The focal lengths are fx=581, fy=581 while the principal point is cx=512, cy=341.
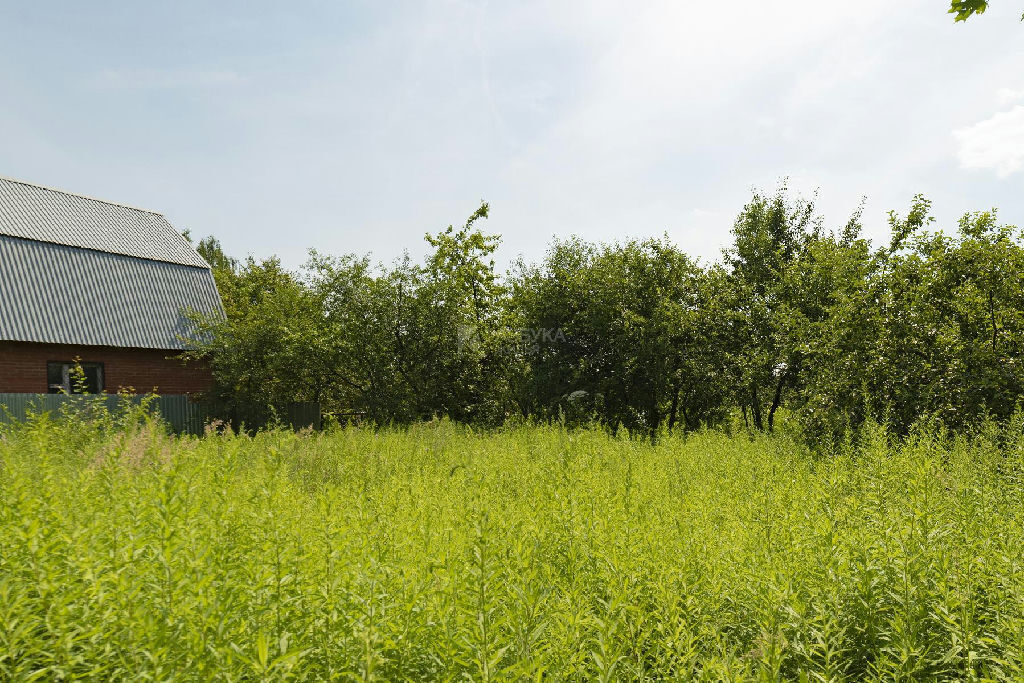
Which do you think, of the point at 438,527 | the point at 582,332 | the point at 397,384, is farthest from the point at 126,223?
the point at 438,527

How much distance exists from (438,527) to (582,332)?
1270cm

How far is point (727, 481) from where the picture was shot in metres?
6.14

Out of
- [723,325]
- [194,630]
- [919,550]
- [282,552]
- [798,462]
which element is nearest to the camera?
[194,630]

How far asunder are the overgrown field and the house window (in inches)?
689

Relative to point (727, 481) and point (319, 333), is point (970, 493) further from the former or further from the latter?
point (319, 333)

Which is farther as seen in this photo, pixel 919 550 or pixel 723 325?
pixel 723 325

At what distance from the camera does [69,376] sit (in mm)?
18938

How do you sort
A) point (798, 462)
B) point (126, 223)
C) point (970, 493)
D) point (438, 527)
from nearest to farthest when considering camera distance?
point (438, 527)
point (970, 493)
point (798, 462)
point (126, 223)

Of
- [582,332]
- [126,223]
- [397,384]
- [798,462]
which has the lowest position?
[798,462]

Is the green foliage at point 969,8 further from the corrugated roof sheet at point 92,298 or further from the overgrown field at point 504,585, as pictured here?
the corrugated roof sheet at point 92,298

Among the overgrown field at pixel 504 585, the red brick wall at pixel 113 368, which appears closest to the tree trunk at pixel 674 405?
the overgrown field at pixel 504 585

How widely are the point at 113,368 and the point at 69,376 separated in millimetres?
1213

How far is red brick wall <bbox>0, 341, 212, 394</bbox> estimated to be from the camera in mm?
17688

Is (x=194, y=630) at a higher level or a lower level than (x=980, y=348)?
lower
